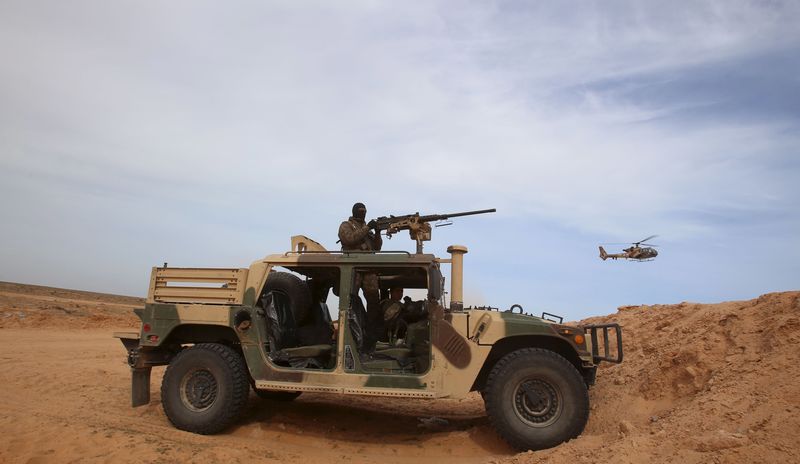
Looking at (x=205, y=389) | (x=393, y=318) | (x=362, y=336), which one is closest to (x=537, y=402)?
(x=393, y=318)

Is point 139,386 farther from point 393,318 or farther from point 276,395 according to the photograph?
point 393,318

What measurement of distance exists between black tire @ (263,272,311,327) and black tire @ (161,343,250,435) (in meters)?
0.83

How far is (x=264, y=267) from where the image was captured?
6266mm

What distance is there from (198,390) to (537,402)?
373 centimetres

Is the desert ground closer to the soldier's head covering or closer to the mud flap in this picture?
the mud flap

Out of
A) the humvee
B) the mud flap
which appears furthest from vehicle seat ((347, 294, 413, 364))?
the mud flap

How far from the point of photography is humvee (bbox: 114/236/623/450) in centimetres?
548

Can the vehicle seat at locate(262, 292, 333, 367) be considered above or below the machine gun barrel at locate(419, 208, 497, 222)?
below

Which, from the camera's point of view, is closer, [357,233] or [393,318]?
[393,318]

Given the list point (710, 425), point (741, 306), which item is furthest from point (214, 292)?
point (741, 306)

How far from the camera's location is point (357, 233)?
7.05m

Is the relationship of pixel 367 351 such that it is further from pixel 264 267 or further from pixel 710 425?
pixel 710 425

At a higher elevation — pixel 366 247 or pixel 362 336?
pixel 366 247

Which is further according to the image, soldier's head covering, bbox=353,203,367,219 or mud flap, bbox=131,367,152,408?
soldier's head covering, bbox=353,203,367,219
